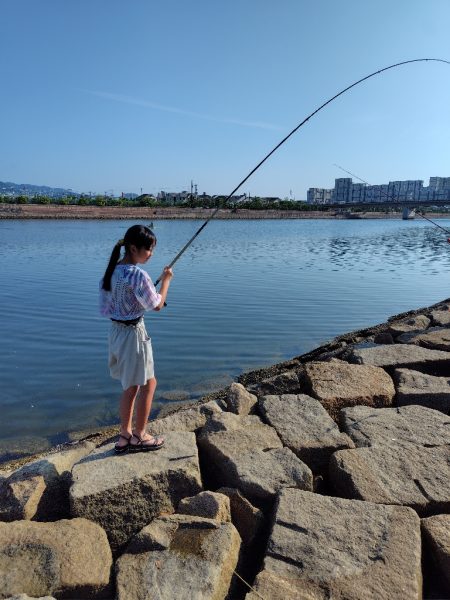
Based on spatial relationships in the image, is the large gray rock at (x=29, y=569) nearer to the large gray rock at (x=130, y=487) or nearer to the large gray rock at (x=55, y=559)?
the large gray rock at (x=55, y=559)

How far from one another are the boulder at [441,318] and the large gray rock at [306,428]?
4231mm

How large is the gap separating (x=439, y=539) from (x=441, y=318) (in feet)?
20.2

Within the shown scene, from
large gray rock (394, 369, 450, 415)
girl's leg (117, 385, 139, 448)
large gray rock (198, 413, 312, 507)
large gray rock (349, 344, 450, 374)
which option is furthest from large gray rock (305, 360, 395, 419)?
girl's leg (117, 385, 139, 448)

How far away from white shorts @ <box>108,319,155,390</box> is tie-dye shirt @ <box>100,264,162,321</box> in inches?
3.4

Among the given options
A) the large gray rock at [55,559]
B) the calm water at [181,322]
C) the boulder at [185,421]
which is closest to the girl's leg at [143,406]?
the boulder at [185,421]

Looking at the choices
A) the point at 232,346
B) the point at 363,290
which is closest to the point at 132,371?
the point at 232,346

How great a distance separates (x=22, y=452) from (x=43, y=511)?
2.13 m

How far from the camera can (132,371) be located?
3.10m

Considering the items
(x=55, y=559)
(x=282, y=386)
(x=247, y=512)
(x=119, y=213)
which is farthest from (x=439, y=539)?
(x=119, y=213)

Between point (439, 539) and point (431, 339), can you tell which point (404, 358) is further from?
point (439, 539)

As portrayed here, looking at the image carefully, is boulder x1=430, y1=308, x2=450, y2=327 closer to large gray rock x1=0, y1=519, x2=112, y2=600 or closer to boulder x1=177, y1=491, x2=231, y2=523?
boulder x1=177, y1=491, x2=231, y2=523

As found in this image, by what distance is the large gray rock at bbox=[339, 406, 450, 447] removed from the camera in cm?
346

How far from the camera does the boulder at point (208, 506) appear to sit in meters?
2.62

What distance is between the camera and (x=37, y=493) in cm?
283
